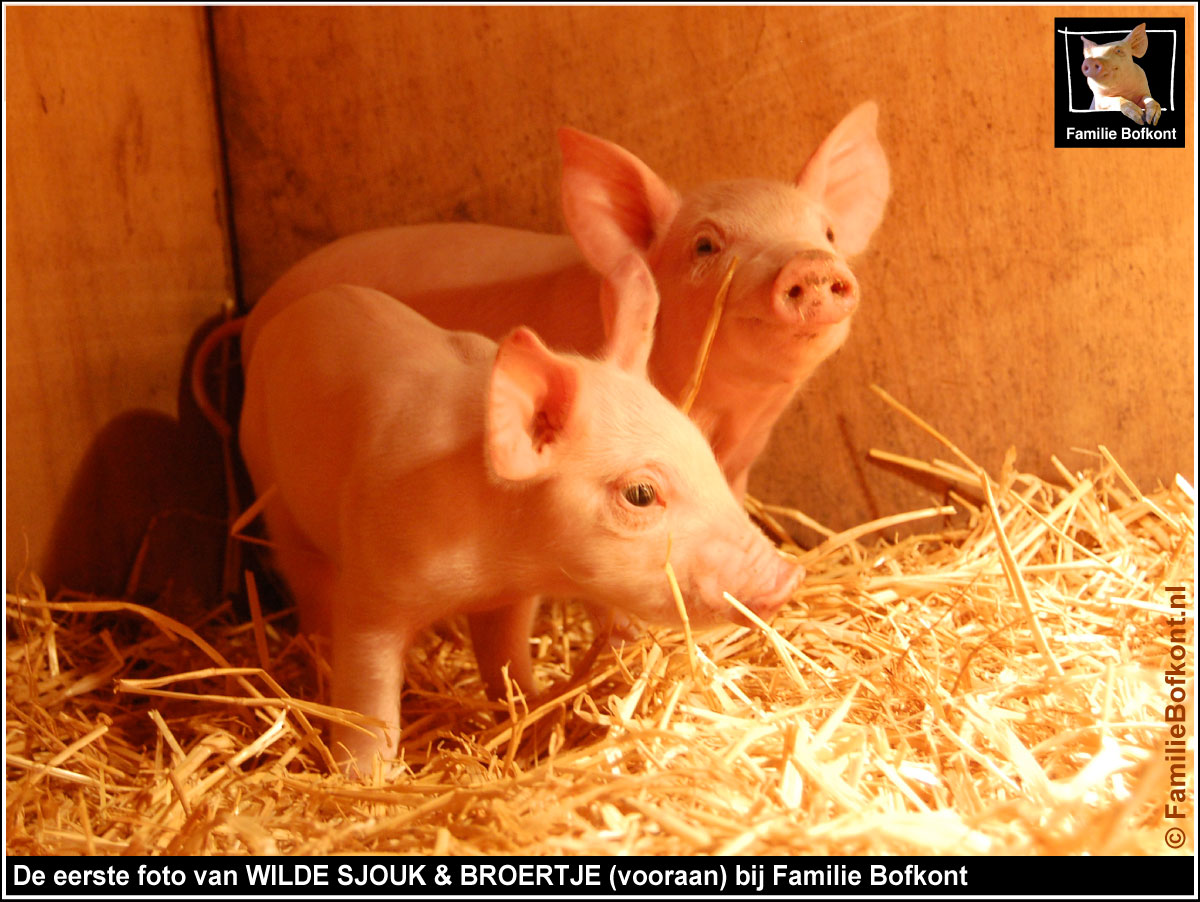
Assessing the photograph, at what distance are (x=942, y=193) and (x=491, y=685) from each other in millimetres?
1982

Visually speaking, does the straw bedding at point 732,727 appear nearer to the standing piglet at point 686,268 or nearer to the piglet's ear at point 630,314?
the standing piglet at point 686,268

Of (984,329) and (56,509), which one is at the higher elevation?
(984,329)

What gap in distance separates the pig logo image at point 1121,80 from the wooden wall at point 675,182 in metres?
0.16

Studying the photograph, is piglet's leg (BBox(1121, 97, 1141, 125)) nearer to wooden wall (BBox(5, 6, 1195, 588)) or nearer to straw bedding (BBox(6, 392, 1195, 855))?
wooden wall (BBox(5, 6, 1195, 588))

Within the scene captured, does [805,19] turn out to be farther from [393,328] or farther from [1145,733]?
[1145,733]

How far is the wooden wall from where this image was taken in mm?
3189

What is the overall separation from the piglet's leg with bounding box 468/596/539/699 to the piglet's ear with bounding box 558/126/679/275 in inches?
36.8

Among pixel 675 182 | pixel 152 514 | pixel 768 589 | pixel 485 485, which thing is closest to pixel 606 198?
pixel 675 182

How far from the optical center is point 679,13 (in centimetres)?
343
